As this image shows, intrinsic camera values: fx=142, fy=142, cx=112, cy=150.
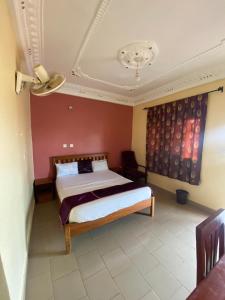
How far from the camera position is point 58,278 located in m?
1.47

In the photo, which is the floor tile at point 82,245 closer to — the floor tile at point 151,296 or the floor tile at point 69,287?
the floor tile at point 69,287

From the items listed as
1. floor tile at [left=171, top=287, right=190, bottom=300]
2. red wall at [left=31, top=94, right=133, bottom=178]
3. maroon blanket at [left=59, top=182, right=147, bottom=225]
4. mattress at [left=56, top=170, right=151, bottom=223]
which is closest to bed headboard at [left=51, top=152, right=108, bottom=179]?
red wall at [left=31, top=94, right=133, bottom=178]

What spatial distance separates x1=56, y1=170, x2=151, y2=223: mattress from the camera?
1864mm

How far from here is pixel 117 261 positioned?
169cm

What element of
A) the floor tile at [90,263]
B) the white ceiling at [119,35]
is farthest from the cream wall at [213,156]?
the floor tile at [90,263]

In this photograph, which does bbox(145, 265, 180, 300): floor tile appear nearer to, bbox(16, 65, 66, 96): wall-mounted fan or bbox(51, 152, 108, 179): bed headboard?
bbox(16, 65, 66, 96): wall-mounted fan

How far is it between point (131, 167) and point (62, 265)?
2.87 metres

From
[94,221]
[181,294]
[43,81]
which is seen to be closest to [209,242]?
[181,294]

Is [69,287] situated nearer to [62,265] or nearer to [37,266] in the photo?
[62,265]

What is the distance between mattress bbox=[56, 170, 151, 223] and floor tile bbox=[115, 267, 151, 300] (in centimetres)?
69

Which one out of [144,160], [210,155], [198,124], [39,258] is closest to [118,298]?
[39,258]

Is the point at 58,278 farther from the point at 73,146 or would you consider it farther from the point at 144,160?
the point at 144,160

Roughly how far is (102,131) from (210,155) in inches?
102

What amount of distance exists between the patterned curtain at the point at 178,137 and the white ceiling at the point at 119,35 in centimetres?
58
